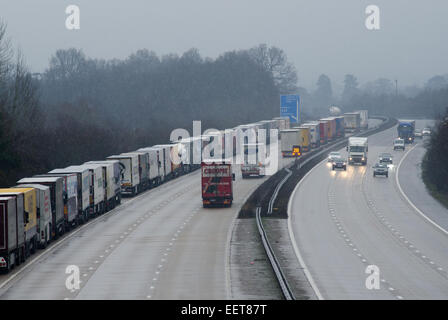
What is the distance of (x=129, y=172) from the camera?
6197cm

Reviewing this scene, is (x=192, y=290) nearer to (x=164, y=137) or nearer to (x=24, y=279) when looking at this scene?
(x=24, y=279)

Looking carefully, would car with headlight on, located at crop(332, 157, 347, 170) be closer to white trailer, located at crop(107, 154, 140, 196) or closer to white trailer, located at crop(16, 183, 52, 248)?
white trailer, located at crop(107, 154, 140, 196)

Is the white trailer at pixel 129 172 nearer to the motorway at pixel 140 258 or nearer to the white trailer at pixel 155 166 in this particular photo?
the white trailer at pixel 155 166

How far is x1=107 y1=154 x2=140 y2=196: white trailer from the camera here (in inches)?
2405

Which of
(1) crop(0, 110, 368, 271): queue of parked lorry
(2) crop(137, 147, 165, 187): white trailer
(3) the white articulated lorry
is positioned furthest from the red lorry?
(3) the white articulated lorry

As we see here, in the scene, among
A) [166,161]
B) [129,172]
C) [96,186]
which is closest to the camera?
[96,186]

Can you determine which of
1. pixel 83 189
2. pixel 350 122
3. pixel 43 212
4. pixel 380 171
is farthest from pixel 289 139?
pixel 43 212

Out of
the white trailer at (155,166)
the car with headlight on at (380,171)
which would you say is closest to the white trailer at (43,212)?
the white trailer at (155,166)

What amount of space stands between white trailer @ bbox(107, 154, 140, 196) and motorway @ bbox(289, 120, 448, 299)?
12.7 metres

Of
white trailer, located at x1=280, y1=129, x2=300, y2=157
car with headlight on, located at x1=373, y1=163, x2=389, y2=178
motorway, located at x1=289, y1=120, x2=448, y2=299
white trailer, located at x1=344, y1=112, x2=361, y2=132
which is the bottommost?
motorway, located at x1=289, y1=120, x2=448, y2=299

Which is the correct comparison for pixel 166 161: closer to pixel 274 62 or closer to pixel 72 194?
pixel 72 194

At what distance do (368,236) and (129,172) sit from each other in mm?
24209

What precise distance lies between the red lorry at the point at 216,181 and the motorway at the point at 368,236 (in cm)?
493

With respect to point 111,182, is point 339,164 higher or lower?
lower
